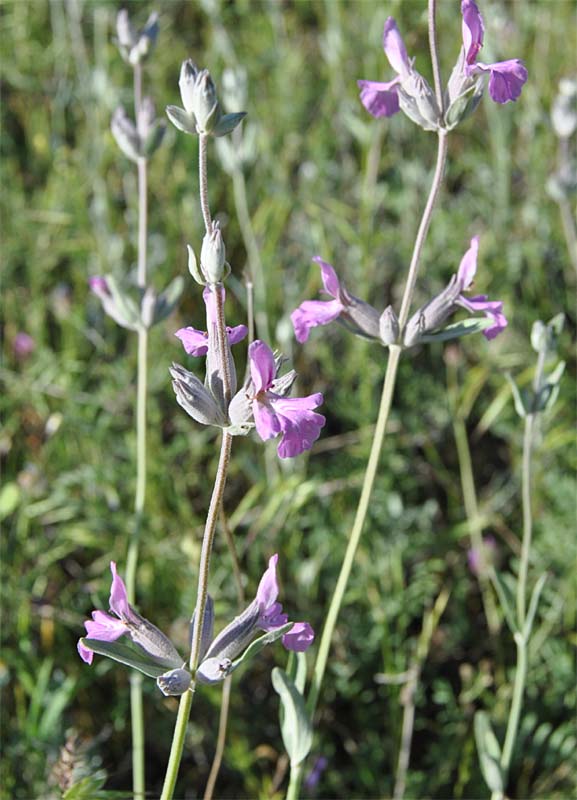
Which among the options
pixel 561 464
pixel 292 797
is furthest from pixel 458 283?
pixel 561 464

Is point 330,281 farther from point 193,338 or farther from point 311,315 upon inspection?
point 193,338

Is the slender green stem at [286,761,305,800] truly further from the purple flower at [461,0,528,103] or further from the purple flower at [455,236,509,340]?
the purple flower at [461,0,528,103]

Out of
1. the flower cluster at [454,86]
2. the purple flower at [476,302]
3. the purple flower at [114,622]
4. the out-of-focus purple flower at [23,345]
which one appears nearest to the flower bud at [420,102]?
the flower cluster at [454,86]

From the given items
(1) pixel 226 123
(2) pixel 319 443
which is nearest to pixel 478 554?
(2) pixel 319 443

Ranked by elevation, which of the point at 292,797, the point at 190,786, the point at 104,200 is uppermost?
the point at 104,200

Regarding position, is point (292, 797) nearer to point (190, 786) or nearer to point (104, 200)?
point (190, 786)

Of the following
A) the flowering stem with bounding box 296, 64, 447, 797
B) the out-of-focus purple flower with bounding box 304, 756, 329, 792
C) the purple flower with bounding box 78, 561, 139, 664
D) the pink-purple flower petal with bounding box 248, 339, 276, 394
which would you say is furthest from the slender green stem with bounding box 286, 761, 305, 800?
the pink-purple flower petal with bounding box 248, 339, 276, 394

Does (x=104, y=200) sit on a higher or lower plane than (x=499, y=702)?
higher

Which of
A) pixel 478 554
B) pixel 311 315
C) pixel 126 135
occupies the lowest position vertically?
pixel 478 554
